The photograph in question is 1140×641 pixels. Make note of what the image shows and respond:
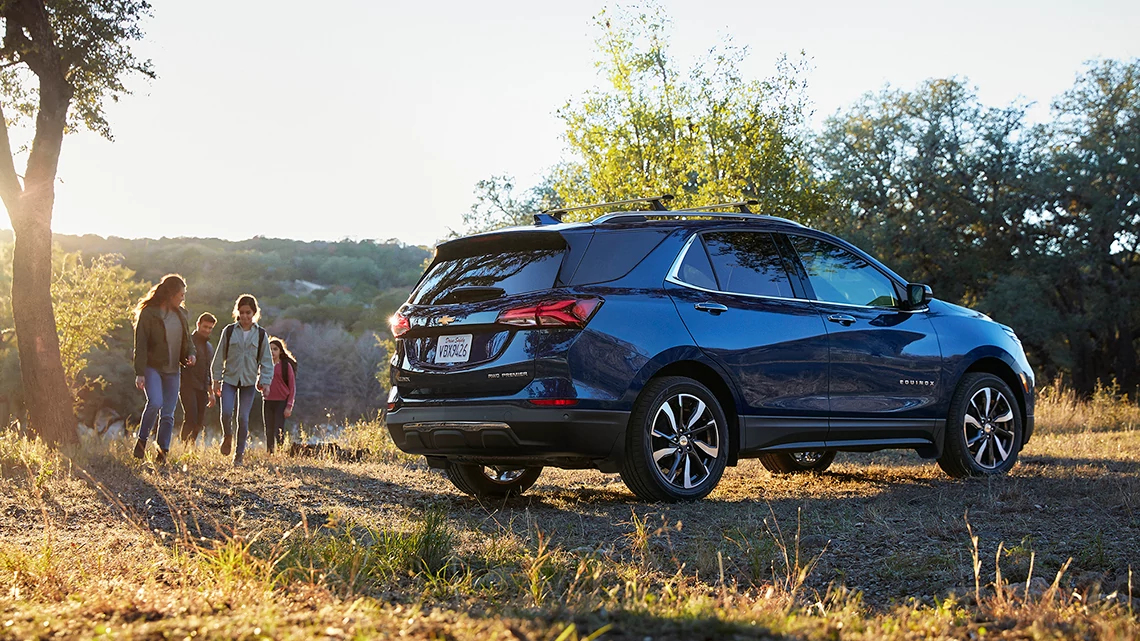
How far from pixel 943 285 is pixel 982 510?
102ft

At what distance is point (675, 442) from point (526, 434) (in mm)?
1025

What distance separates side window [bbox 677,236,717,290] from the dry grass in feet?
4.69

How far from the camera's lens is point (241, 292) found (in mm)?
64062

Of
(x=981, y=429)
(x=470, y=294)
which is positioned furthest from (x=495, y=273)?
(x=981, y=429)

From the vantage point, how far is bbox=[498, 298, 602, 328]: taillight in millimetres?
6656

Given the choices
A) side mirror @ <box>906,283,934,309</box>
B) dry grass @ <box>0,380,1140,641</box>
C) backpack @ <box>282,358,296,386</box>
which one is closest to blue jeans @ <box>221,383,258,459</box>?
backpack @ <box>282,358,296,386</box>

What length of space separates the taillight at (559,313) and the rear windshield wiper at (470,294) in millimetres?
319

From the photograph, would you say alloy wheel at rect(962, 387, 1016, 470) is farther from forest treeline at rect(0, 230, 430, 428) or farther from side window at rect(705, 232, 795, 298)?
forest treeline at rect(0, 230, 430, 428)

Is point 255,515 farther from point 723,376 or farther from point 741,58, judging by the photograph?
point 741,58

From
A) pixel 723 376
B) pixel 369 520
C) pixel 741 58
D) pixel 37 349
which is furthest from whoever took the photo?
pixel 741 58

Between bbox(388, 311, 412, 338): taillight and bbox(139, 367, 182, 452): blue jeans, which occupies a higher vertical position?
bbox(388, 311, 412, 338): taillight

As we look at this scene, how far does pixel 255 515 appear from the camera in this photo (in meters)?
7.12

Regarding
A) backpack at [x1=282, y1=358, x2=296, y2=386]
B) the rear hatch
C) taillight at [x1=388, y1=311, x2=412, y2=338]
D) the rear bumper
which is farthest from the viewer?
backpack at [x1=282, y1=358, x2=296, y2=386]

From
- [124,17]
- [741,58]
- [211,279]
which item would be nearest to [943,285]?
[741,58]
